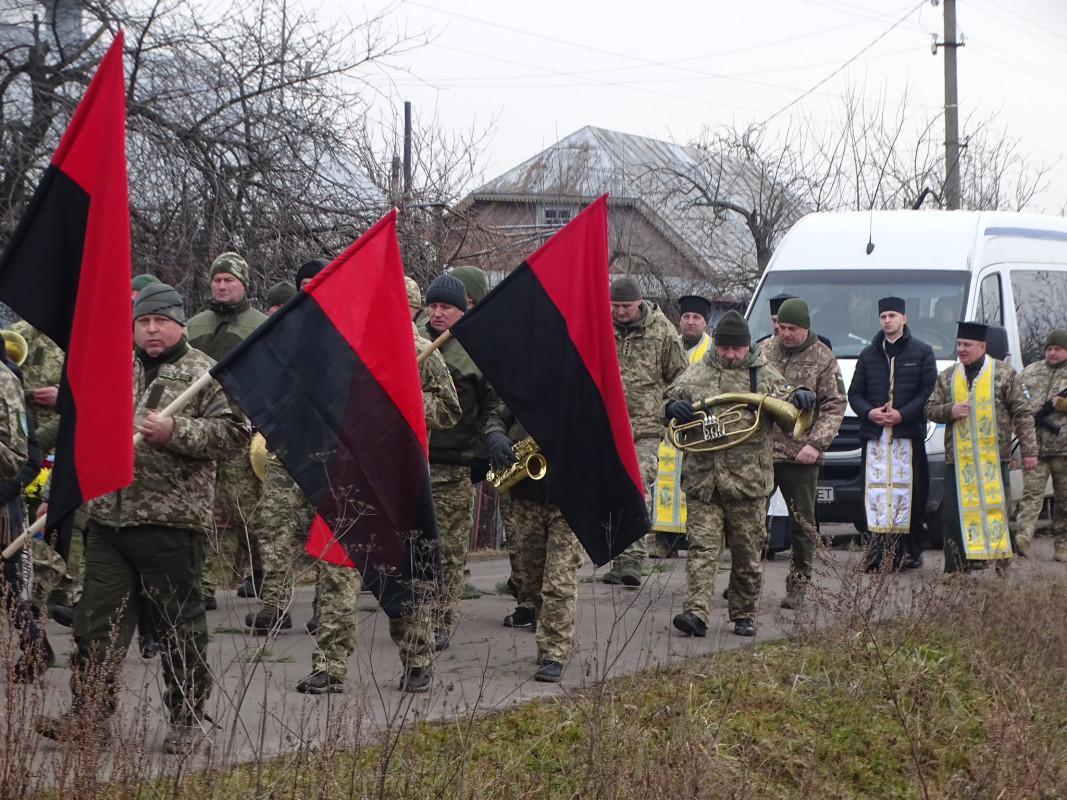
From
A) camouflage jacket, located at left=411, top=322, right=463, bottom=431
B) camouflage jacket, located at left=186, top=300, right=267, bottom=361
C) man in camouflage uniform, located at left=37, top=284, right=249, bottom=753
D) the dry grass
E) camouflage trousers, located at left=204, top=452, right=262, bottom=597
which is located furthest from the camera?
camouflage trousers, located at left=204, top=452, right=262, bottom=597

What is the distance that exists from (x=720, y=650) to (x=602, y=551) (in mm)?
1412

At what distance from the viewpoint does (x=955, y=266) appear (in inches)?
500

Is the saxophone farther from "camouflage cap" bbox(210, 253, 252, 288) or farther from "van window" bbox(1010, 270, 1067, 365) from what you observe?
"van window" bbox(1010, 270, 1067, 365)

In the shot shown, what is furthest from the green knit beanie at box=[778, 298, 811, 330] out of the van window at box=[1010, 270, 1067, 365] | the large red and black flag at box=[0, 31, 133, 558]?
the large red and black flag at box=[0, 31, 133, 558]

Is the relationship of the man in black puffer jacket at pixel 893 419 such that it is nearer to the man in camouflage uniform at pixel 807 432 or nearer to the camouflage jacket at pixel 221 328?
the man in camouflage uniform at pixel 807 432

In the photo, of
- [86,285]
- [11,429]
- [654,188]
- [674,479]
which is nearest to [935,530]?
[674,479]

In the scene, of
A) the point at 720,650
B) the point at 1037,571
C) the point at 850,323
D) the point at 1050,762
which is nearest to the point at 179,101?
the point at 850,323

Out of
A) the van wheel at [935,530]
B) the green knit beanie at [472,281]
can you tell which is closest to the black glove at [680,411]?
the green knit beanie at [472,281]

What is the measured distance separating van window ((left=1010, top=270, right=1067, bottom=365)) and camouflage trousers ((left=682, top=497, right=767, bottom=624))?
6218 mm

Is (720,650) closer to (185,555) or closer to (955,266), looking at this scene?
(185,555)

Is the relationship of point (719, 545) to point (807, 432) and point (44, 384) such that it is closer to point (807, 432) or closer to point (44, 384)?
point (807, 432)

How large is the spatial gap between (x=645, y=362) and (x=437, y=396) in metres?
3.11

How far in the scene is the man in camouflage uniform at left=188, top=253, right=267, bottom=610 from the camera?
870 centimetres

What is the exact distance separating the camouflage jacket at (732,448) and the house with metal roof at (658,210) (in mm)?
→ 11561
